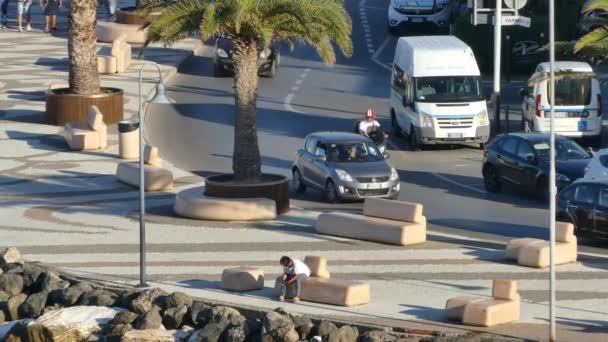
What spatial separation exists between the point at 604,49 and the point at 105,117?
1753 centimetres

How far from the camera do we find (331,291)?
24031 mm

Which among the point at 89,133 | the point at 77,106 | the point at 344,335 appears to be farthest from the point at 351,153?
the point at 344,335

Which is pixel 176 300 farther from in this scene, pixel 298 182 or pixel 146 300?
pixel 298 182

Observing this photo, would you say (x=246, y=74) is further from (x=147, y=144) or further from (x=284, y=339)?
(x=284, y=339)

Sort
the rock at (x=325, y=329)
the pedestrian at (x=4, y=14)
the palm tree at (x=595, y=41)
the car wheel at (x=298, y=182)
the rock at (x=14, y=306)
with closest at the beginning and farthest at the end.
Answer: the rock at (x=325, y=329) → the rock at (x=14, y=306) → the palm tree at (x=595, y=41) → the car wheel at (x=298, y=182) → the pedestrian at (x=4, y=14)

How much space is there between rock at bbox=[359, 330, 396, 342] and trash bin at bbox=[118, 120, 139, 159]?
18000 mm

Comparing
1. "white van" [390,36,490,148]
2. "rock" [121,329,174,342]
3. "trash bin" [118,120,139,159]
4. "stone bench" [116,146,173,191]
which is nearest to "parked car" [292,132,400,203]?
"stone bench" [116,146,173,191]

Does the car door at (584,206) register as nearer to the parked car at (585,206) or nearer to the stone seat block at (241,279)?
the parked car at (585,206)

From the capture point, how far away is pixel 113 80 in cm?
5075

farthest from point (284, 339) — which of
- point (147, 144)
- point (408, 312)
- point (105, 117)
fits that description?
point (105, 117)

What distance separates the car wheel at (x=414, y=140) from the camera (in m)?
40.4

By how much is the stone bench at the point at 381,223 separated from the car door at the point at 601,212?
340 centimetres

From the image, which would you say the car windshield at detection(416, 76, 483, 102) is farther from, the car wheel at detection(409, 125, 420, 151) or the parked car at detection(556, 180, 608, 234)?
the parked car at detection(556, 180, 608, 234)

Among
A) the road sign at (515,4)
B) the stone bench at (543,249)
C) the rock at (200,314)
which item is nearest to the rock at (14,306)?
the rock at (200,314)
